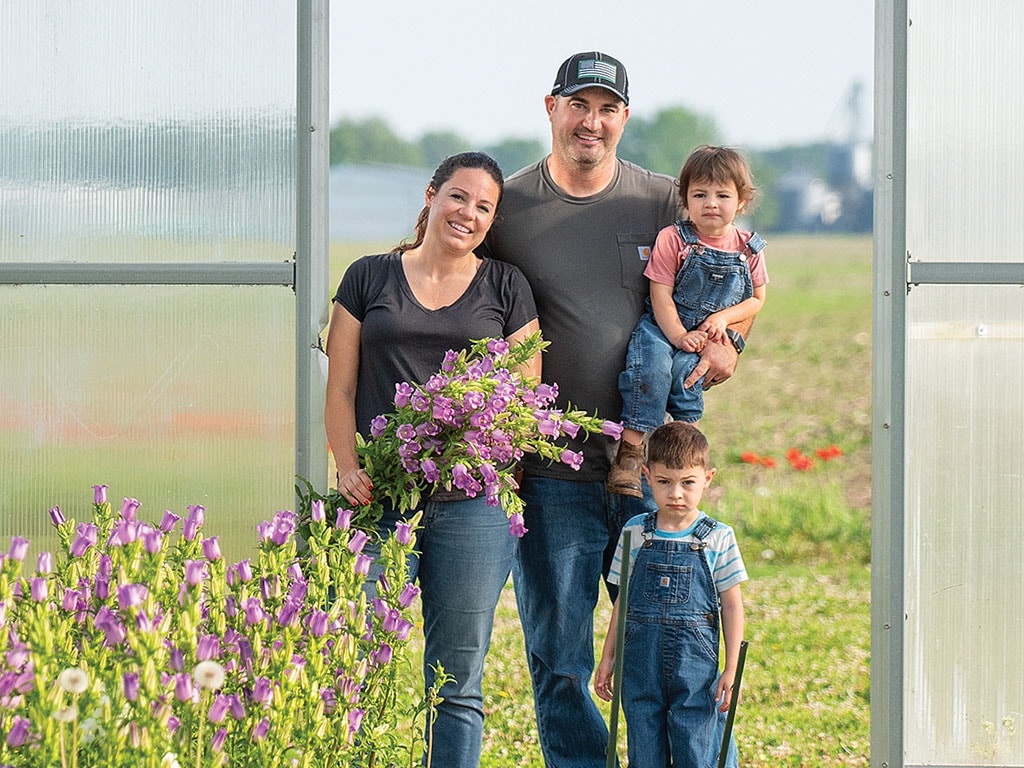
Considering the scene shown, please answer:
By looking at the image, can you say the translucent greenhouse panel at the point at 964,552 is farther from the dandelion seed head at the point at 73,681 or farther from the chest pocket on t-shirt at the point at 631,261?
the dandelion seed head at the point at 73,681

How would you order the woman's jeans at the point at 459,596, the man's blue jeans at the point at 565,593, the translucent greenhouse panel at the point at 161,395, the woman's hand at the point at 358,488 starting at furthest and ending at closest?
the translucent greenhouse panel at the point at 161,395
the man's blue jeans at the point at 565,593
the woman's jeans at the point at 459,596
the woman's hand at the point at 358,488

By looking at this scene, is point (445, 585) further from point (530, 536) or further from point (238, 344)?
point (238, 344)

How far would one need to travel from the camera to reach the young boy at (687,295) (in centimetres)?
316

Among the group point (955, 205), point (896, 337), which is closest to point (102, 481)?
point (896, 337)

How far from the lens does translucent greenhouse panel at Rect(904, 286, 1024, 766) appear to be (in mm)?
3361

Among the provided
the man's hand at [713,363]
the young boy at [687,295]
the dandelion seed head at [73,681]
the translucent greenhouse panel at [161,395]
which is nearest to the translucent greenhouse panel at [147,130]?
the translucent greenhouse panel at [161,395]

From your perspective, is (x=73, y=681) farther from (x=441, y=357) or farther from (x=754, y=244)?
(x=754, y=244)

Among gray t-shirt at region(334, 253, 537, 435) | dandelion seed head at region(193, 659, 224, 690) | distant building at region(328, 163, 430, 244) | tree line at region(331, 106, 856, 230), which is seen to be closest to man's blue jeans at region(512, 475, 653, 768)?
gray t-shirt at region(334, 253, 537, 435)

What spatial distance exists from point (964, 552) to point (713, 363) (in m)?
0.83

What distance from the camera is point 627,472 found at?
3199mm

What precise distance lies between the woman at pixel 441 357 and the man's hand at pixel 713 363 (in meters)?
0.44

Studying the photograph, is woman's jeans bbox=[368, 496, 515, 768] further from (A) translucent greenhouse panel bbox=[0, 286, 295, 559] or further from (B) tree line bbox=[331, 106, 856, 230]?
(B) tree line bbox=[331, 106, 856, 230]

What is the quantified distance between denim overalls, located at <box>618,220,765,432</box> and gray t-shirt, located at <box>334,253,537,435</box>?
0.95ft

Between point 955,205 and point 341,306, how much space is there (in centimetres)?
156
